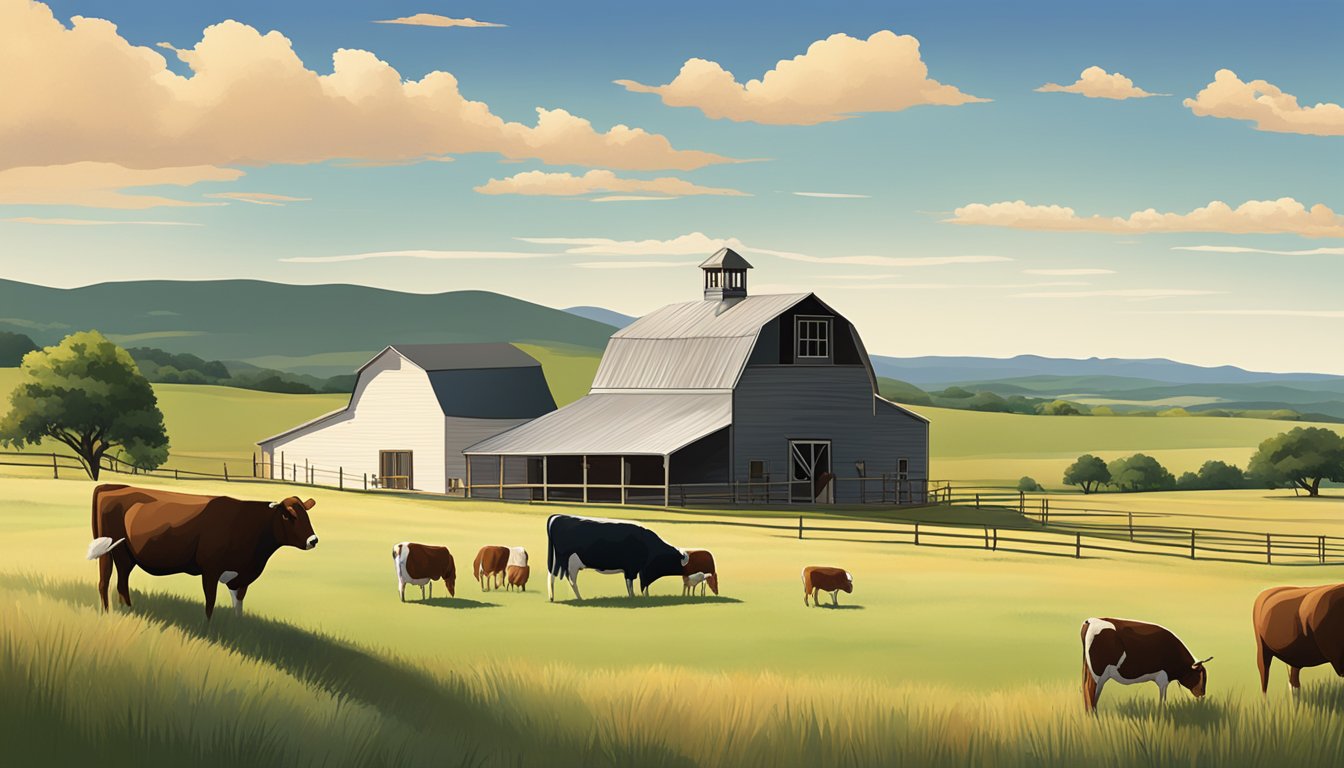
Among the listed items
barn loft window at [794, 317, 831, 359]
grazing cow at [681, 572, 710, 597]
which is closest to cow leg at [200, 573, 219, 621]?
grazing cow at [681, 572, 710, 597]

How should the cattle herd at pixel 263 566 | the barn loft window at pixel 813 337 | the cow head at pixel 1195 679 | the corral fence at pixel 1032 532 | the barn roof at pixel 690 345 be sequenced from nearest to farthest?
the cattle herd at pixel 263 566, the cow head at pixel 1195 679, the corral fence at pixel 1032 532, the barn roof at pixel 690 345, the barn loft window at pixel 813 337

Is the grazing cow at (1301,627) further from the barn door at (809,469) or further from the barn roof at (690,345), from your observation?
the barn door at (809,469)

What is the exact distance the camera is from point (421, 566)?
2706 centimetres

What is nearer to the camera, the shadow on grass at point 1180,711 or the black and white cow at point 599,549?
the shadow on grass at point 1180,711

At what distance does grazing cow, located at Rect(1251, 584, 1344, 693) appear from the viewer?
1584 centimetres

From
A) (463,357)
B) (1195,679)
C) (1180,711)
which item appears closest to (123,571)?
(1180,711)

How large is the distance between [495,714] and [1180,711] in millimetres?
6361

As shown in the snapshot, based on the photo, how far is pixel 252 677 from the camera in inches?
559

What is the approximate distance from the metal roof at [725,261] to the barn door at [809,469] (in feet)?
33.6

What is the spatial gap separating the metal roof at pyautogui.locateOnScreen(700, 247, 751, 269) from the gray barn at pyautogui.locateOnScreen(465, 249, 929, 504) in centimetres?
193

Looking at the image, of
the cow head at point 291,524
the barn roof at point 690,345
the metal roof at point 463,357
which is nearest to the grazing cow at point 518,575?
the cow head at point 291,524

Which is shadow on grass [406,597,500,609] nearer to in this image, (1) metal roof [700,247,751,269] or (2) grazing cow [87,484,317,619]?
(2) grazing cow [87,484,317,619]

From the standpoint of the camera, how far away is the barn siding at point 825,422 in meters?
62.9

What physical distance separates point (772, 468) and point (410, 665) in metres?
45.1
